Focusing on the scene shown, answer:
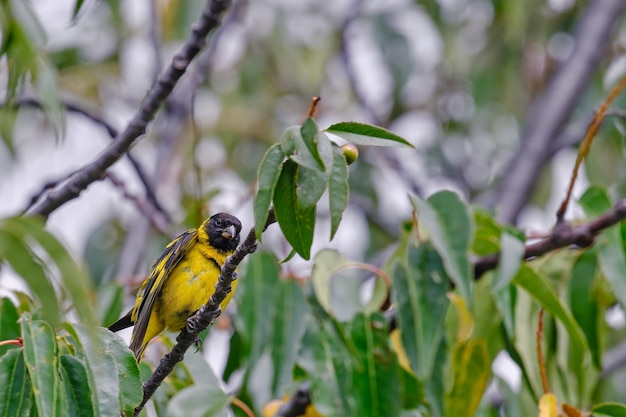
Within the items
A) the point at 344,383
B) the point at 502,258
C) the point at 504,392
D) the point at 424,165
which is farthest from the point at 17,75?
the point at 424,165

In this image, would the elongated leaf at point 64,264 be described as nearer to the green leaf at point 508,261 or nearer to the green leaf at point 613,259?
the green leaf at point 508,261

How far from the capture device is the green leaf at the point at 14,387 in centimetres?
220

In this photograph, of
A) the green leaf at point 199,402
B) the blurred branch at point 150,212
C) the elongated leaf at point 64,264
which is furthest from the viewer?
the blurred branch at point 150,212

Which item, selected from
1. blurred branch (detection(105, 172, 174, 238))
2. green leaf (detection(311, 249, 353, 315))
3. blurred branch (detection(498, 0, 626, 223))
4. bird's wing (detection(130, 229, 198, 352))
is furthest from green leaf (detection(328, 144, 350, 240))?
blurred branch (detection(498, 0, 626, 223))

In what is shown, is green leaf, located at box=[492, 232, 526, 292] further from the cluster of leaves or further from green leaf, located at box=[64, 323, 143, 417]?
green leaf, located at box=[64, 323, 143, 417]

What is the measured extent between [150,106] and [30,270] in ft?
2.76

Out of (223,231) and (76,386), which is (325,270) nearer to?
(223,231)

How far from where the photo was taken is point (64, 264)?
2029 millimetres

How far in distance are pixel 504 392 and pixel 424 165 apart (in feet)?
12.8

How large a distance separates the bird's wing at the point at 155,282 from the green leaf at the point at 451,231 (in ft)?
3.13

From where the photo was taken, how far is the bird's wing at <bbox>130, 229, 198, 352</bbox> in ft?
10.6

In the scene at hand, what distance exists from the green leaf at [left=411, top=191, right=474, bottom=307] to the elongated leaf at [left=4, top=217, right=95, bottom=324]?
1193 millimetres

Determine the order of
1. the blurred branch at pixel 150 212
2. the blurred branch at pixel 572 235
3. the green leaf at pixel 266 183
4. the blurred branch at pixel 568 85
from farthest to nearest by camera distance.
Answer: the blurred branch at pixel 568 85 < the blurred branch at pixel 150 212 < the blurred branch at pixel 572 235 < the green leaf at pixel 266 183

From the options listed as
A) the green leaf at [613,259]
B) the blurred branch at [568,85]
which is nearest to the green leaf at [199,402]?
the green leaf at [613,259]
